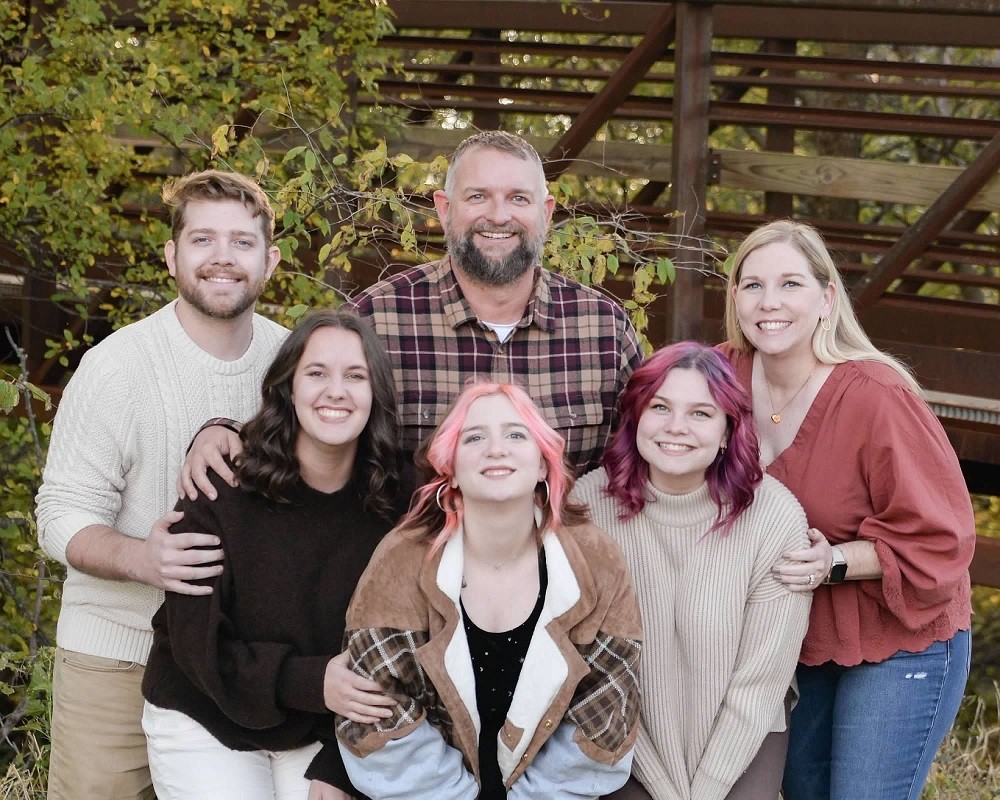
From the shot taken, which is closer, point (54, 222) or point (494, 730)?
point (494, 730)

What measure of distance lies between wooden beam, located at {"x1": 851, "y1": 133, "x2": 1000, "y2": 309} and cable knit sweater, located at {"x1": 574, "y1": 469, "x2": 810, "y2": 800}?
103 inches

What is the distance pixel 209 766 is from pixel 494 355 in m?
1.43

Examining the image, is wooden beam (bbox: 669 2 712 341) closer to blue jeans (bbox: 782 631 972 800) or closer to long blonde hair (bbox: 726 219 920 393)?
long blonde hair (bbox: 726 219 920 393)

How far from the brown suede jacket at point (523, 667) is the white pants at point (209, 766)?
250 millimetres

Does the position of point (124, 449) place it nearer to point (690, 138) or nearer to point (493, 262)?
point (493, 262)

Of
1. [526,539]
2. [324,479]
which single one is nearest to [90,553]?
[324,479]

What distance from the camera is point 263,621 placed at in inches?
127

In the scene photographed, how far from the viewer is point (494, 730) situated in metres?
3.15

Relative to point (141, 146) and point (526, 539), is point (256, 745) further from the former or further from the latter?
point (141, 146)

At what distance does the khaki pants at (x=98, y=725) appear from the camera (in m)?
3.43

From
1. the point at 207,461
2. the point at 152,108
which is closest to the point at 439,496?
the point at 207,461

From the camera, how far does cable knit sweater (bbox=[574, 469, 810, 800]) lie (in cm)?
323

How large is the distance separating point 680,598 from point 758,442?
47 cm

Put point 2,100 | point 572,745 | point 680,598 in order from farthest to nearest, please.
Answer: point 2,100 < point 680,598 < point 572,745
